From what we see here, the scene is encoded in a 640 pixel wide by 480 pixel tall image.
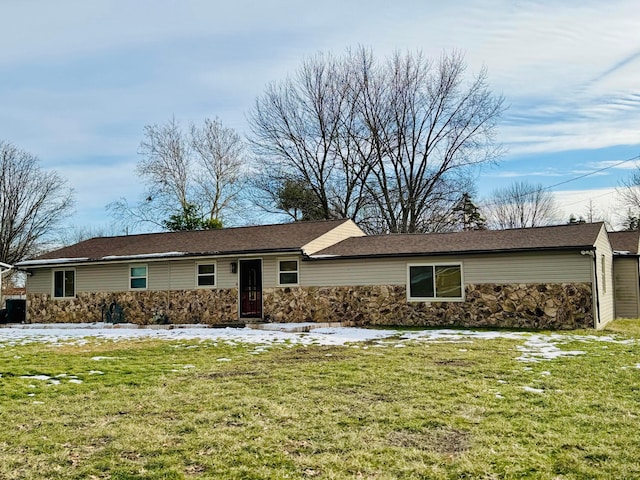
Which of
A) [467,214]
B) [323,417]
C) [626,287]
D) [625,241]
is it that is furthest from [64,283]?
[467,214]

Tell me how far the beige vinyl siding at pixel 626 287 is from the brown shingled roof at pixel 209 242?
32.4 ft

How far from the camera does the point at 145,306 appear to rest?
60.6ft

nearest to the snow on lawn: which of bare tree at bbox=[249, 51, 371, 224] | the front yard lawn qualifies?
the front yard lawn

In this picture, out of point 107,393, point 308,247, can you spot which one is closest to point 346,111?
point 308,247

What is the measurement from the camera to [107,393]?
631cm

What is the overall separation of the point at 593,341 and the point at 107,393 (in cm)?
943

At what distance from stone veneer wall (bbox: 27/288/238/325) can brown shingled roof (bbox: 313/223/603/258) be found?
3689 mm

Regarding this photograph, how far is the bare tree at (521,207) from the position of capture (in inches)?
1602

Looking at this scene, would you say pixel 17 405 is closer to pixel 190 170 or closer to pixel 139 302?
pixel 139 302

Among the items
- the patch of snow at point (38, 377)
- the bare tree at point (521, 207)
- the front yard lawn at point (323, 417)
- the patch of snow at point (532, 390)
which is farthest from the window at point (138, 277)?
the bare tree at point (521, 207)

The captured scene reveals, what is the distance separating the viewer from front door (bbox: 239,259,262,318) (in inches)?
699

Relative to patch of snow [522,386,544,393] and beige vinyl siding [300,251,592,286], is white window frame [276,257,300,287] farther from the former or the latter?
patch of snow [522,386,544,393]

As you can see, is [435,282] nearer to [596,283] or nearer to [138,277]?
[596,283]

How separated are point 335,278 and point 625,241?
1136 centimetres
